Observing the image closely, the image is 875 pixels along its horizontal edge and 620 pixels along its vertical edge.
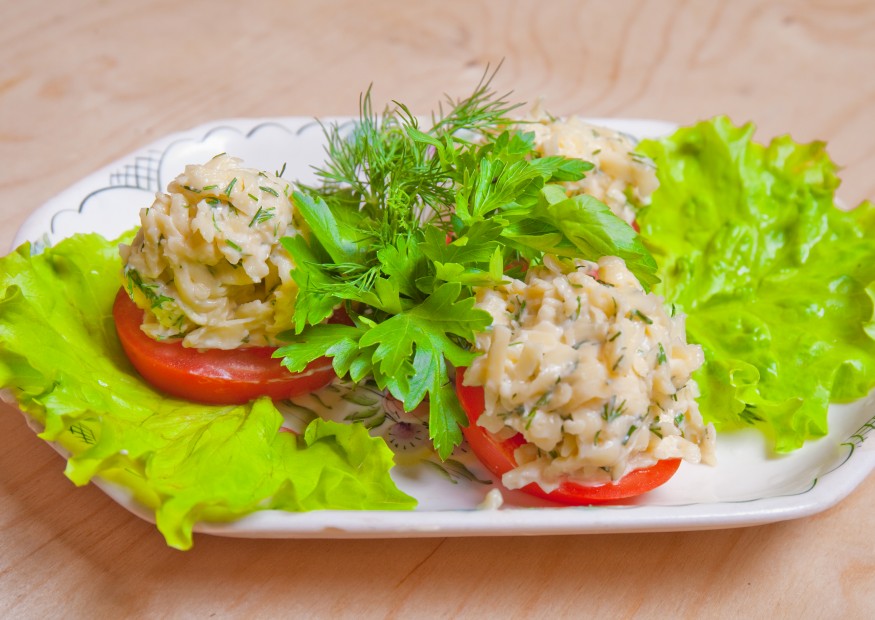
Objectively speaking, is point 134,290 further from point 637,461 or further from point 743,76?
point 743,76

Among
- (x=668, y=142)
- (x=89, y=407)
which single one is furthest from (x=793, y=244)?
(x=89, y=407)

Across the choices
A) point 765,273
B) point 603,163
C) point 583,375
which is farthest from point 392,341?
point 765,273

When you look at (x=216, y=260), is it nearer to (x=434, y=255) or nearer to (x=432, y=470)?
(x=434, y=255)

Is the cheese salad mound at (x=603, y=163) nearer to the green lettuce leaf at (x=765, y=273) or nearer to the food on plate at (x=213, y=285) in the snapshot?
the green lettuce leaf at (x=765, y=273)

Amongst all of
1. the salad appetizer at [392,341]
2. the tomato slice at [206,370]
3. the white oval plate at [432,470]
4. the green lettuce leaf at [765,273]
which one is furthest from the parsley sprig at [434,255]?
the green lettuce leaf at [765,273]

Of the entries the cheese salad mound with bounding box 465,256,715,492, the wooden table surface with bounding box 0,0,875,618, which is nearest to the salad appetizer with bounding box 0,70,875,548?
the cheese salad mound with bounding box 465,256,715,492

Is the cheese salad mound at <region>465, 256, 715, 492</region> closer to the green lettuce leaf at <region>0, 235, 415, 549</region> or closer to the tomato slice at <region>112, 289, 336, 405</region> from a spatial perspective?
the green lettuce leaf at <region>0, 235, 415, 549</region>

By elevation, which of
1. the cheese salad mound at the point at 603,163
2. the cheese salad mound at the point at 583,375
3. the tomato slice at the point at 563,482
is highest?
the cheese salad mound at the point at 603,163
